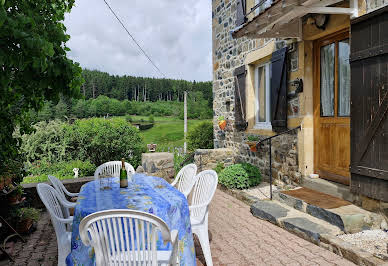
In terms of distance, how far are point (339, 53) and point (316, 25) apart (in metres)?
0.53

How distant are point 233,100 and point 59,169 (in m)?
4.98

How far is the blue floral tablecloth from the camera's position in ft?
7.53

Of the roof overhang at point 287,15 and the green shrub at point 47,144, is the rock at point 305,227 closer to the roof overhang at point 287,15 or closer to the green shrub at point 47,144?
the roof overhang at point 287,15

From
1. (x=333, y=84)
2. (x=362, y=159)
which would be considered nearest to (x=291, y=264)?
(x=362, y=159)

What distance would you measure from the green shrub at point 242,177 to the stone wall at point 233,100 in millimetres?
298

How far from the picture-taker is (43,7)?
2.54m

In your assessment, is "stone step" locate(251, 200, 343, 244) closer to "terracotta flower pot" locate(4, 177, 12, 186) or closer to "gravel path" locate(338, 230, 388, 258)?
"gravel path" locate(338, 230, 388, 258)

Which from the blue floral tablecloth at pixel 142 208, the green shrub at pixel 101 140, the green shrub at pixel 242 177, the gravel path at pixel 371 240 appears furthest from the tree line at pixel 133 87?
the blue floral tablecloth at pixel 142 208

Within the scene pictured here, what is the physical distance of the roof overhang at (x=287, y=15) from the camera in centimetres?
368

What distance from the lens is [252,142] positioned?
6121 millimetres

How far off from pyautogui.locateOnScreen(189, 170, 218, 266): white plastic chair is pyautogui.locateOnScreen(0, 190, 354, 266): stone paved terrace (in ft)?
0.96

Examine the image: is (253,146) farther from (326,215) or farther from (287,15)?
(287,15)

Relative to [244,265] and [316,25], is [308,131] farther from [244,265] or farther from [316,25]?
[244,265]

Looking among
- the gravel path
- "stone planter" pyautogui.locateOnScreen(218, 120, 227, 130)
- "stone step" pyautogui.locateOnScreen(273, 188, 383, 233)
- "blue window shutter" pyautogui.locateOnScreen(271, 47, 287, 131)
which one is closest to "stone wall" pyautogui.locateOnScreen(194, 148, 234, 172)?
"stone planter" pyautogui.locateOnScreen(218, 120, 227, 130)
